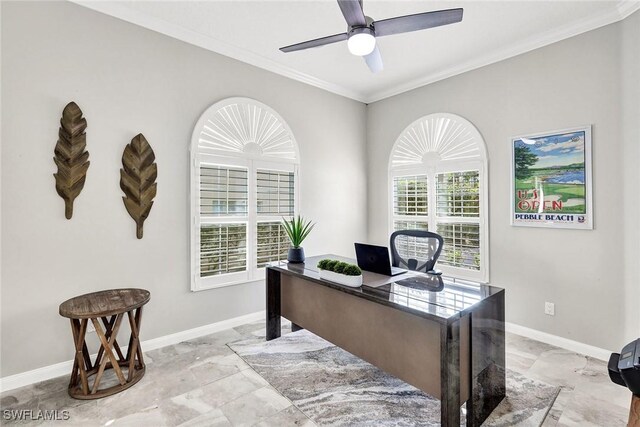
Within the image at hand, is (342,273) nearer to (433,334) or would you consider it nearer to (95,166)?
(433,334)

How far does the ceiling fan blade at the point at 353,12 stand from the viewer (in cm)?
171

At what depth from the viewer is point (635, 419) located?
3.04ft

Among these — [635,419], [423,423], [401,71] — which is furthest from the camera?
[401,71]

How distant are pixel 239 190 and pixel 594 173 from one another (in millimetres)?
3344

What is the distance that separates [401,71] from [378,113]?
88 cm

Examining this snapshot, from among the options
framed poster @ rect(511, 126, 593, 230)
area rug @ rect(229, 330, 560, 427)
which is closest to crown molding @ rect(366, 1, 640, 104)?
framed poster @ rect(511, 126, 593, 230)

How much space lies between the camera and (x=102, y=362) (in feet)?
7.07

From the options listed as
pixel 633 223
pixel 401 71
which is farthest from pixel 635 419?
pixel 401 71

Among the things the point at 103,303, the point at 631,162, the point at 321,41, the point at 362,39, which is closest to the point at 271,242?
the point at 103,303

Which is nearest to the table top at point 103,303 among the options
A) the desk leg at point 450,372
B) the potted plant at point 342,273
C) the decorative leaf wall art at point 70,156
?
the decorative leaf wall art at point 70,156

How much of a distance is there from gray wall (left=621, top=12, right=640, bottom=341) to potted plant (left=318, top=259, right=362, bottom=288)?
2266 millimetres

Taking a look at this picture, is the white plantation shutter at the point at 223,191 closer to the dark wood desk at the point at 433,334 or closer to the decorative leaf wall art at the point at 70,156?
the decorative leaf wall art at the point at 70,156

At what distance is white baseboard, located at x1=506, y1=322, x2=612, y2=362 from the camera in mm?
2688

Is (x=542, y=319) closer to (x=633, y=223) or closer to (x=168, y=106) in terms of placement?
(x=633, y=223)
